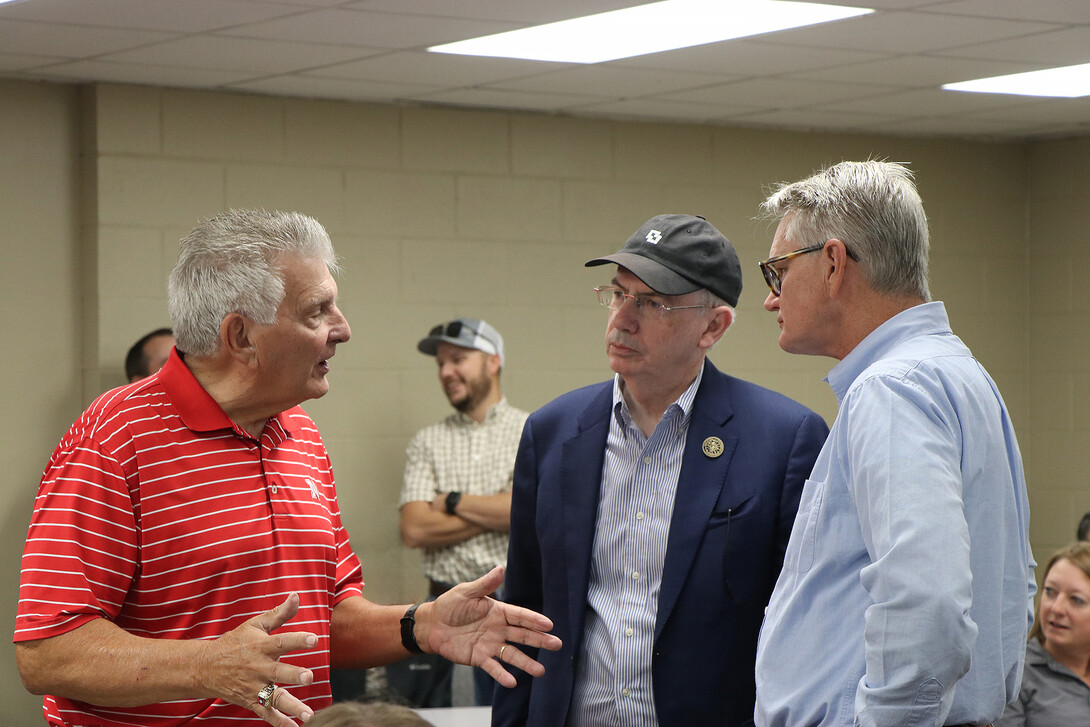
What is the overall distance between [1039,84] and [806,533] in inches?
161

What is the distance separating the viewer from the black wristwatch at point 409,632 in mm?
2053

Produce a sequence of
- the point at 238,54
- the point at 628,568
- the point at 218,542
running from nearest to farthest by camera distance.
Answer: the point at 218,542 < the point at 628,568 < the point at 238,54

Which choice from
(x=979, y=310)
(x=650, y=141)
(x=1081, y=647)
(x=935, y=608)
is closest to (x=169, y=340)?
(x=650, y=141)

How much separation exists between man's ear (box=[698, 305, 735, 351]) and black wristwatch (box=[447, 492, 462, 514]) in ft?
8.79

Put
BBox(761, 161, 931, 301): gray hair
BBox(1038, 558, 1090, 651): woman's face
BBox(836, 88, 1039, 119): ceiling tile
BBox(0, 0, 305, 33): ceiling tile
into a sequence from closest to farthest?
BBox(761, 161, 931, 301): gray hair
BBox(1038, 558, 1090, 651): woman's face
BBox(0, 0, 305, 33): ceiling tile
BBox(836, 88, 1039, 119): ceiling tile

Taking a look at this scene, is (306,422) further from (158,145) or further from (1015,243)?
(1015,243)

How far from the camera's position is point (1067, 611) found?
357 centimetres

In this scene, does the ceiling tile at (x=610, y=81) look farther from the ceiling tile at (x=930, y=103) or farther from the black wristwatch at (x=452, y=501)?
the black wristwatch at (x=452, y=501)

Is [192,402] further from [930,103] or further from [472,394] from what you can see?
[930,103]

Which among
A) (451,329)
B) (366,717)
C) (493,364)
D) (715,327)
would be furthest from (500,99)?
(366,717)

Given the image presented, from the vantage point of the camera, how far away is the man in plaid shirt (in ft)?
15.9

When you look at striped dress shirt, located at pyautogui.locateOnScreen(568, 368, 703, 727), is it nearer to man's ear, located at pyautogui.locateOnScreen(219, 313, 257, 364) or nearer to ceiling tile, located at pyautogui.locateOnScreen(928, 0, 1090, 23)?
man's ear, located at pyautogui.locateOnScreen(219, 313, 257, 364)

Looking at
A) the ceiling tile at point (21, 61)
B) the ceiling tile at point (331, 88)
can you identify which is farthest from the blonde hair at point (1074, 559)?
the ceiling tile at point (21, 61)

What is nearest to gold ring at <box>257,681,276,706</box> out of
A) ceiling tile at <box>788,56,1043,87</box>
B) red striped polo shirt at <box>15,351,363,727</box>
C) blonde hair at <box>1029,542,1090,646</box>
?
red striped polo shirt at <box>15,351,363,727</box>
